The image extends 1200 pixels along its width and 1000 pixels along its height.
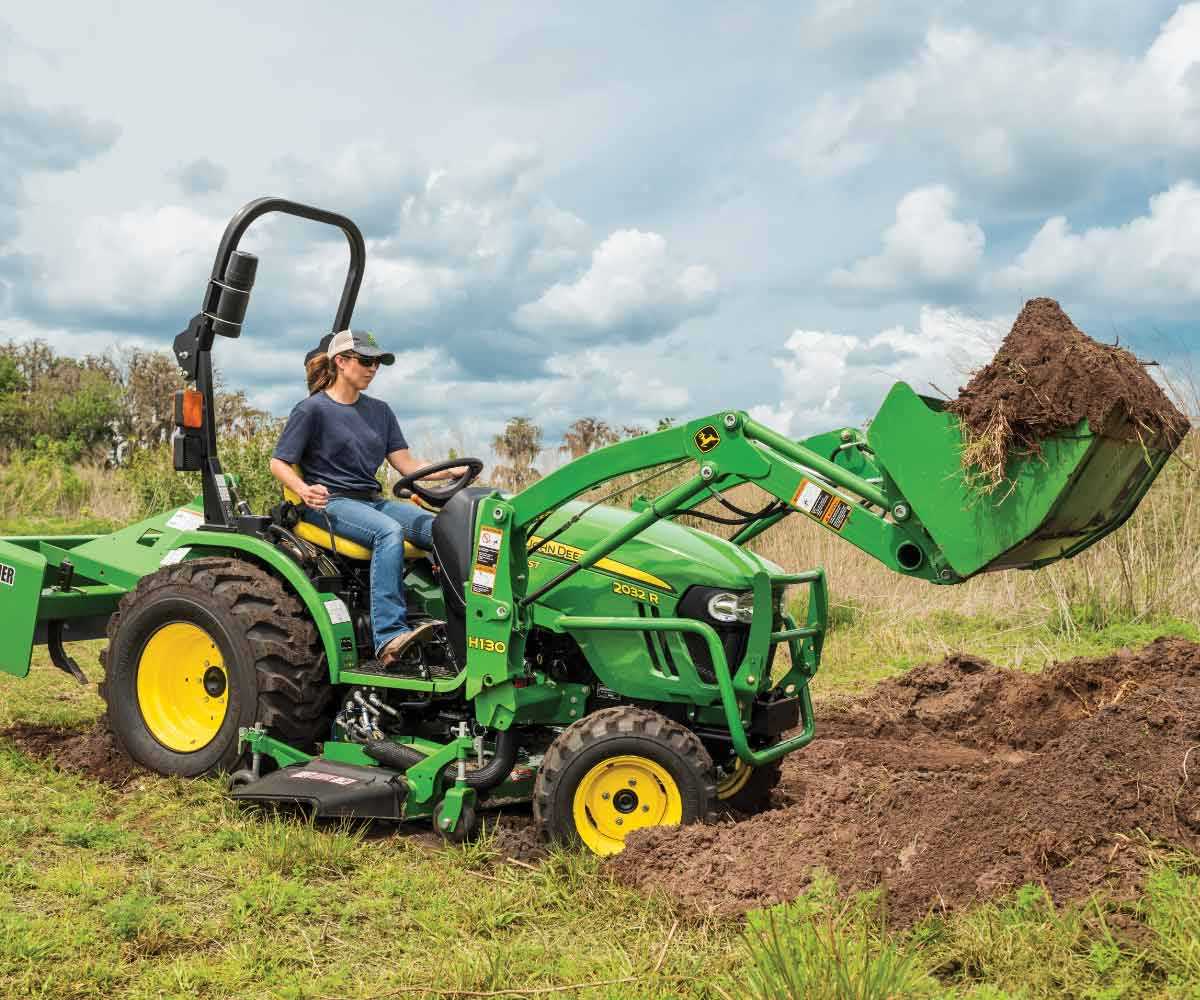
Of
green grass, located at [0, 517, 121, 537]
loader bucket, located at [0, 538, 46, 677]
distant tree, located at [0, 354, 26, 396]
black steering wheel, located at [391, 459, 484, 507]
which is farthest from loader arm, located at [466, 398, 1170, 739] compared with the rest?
distant tree, located at [0, 354, 26, 396]

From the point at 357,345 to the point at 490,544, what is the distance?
1.54 metres

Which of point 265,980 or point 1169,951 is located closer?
point 1169,951

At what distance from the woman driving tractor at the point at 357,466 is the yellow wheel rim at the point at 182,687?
2.56 ft

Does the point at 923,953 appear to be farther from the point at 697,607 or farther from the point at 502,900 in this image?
the point at 697,607

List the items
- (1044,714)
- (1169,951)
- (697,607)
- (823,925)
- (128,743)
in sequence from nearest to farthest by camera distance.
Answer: (1169,951) → (823,925) → (697,607) → (128,743) → (1044,714)

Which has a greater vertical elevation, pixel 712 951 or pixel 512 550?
pixel 512 550

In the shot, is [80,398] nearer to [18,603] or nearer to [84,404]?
[84,404]

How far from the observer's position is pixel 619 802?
4.50 m

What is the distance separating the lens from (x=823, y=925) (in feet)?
11.4

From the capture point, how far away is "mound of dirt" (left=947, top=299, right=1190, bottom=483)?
3.88m

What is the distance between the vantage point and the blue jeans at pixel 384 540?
5.23m

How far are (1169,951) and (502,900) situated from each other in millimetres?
2058

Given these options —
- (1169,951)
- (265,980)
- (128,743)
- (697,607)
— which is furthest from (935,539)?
(128,743)

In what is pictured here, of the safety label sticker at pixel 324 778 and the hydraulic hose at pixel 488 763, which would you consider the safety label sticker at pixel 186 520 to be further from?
the hydraulic hose at pixel 488 763
